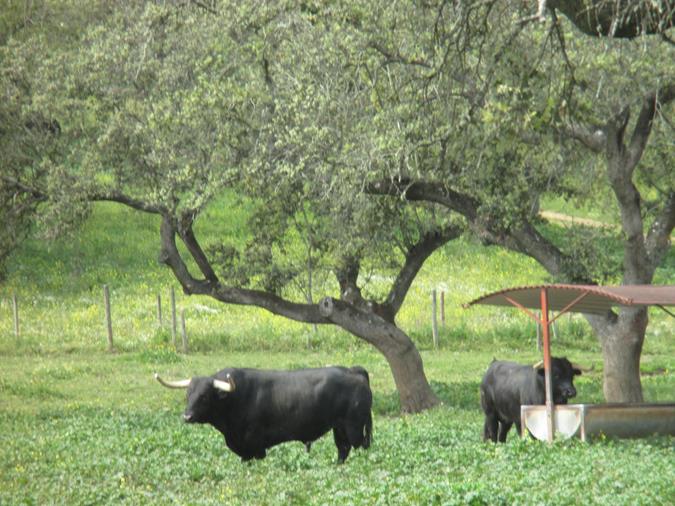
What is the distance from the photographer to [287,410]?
19.1 meters

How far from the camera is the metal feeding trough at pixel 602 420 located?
19.4 meters

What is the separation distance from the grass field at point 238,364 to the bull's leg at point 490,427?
398 millimetres

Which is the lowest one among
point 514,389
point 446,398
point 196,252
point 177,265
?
point 446,398

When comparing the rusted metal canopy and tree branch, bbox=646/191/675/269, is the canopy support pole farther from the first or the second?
tree branch, bbox=646/191/675/269

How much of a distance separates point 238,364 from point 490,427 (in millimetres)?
14257

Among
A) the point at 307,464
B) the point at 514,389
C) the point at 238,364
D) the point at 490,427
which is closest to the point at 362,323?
the point at 490,427

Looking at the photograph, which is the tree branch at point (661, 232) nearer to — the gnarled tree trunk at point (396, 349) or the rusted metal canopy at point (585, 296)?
the rusted metal canopy at point (585, 296)

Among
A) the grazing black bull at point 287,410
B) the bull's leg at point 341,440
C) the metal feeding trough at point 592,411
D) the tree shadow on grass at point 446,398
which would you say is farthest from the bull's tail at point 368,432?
the tree shadow on grass at point 446,398

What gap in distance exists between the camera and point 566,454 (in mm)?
17438

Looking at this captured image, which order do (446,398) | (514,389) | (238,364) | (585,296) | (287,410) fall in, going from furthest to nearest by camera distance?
(238,364) → (446,398) → (514,389) → (585,296) → (287,410)

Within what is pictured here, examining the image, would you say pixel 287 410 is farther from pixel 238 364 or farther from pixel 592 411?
pixel 238 364

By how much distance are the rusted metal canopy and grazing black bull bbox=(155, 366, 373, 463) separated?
9.05 feet

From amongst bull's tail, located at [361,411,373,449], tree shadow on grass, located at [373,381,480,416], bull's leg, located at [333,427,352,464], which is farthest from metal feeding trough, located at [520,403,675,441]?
tree shadow on grass, located at [373,381,480,416]

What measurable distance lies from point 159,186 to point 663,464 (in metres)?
15.0
